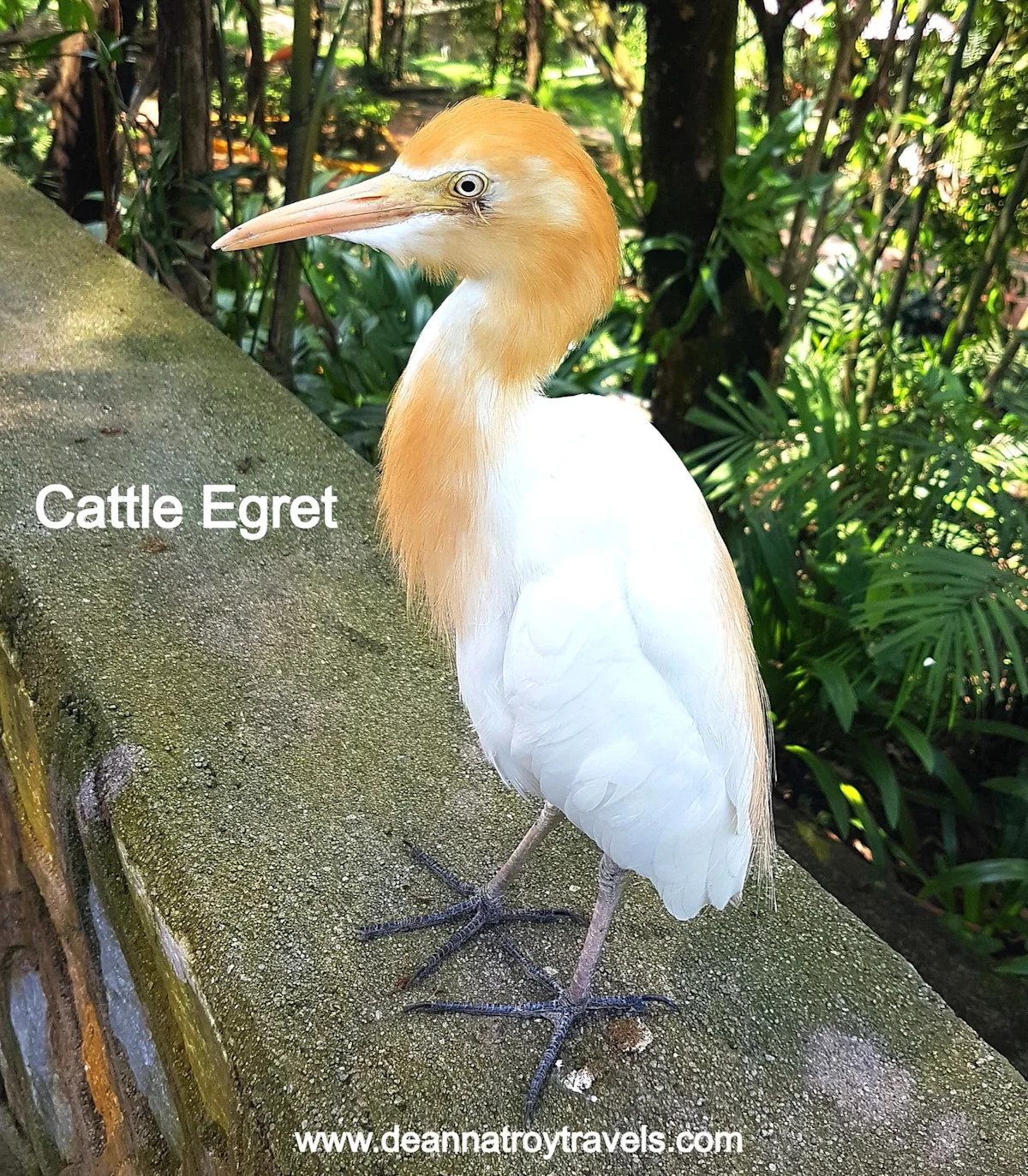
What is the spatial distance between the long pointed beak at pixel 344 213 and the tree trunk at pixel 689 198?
2367 millimetres

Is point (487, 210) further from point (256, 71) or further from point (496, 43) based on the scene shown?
point (496, 43)

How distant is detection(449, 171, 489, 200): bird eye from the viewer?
965 mm

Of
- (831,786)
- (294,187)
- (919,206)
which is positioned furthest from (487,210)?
(919,206)

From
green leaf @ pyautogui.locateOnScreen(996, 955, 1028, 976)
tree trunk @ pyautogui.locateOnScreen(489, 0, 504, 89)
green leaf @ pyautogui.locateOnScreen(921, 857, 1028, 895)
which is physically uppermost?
tree trunk @ pyautogui.locateOnScreen(489, 0, 504, 89)

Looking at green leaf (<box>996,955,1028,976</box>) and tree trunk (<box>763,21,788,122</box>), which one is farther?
tree trunk (<box>763,21,788,122</box>)

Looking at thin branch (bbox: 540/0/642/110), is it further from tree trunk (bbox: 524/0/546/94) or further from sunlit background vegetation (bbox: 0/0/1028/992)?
tree trunk (bbox: 524/0/546/94)

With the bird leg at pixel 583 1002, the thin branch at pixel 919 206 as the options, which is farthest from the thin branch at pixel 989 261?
the bird leg at pixel 583 1002

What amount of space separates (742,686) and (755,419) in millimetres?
1672

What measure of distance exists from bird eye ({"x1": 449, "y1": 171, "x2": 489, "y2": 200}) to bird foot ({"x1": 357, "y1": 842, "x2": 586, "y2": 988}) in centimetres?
98

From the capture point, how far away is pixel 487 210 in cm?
98

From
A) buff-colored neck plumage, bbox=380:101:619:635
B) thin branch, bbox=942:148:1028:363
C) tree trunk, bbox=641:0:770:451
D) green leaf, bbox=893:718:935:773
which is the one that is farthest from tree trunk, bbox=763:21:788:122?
buff-colored neck plumage, bbox=380:101:619:635

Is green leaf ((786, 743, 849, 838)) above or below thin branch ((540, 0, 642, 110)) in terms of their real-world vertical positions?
below

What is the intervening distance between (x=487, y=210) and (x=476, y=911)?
985 millimetres

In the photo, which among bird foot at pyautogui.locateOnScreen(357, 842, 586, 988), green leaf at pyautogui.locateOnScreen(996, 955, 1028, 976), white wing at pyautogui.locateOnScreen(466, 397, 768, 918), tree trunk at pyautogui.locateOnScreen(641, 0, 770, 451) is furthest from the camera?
tree trunk at pyautogui.locateOnScreen(641, 0, 770, 451)
